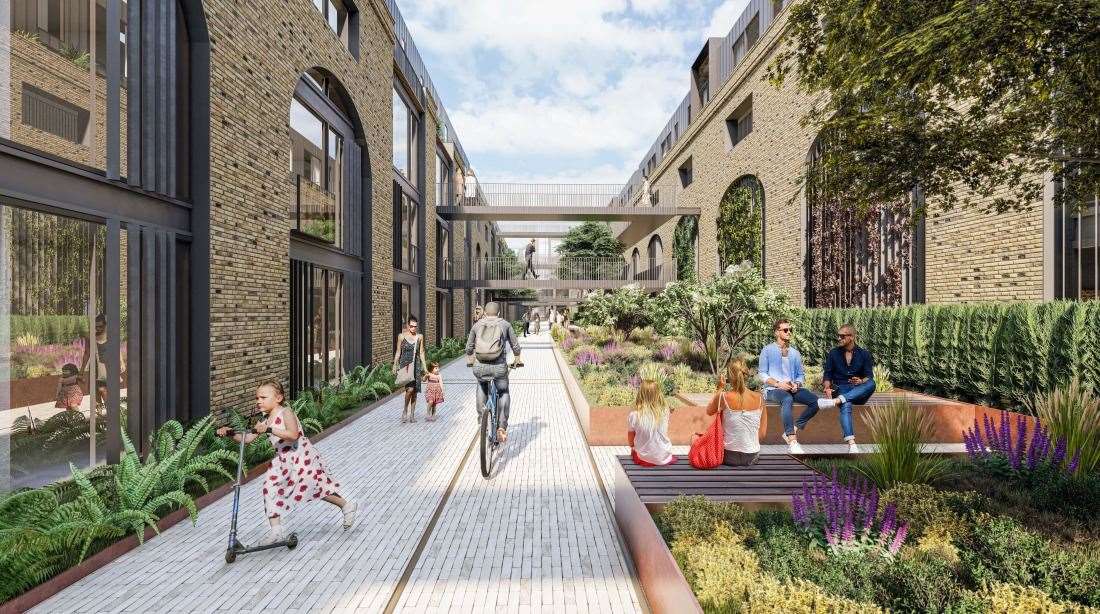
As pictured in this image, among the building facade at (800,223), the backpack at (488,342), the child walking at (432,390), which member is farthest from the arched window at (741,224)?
the backpack at (488,342)

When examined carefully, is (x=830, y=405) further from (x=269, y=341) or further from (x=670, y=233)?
(x=670, y=233)

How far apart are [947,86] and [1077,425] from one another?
2937mm

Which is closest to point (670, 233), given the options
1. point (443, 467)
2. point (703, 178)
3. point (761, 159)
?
point (703, 178)

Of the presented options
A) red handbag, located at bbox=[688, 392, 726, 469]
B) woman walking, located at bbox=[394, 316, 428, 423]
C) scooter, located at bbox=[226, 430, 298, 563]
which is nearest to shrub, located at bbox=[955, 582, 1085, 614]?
red handbag, located at bbox=[688, 392, 726, 469]

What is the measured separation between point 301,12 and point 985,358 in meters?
12.7

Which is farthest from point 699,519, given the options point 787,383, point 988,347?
point 988,347

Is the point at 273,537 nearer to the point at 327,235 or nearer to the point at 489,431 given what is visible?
the point at 489,431

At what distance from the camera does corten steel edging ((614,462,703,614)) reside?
249 centimetres

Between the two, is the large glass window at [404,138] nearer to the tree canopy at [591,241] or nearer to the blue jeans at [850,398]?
the blue jeans at [850,398]

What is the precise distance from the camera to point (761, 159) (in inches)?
723

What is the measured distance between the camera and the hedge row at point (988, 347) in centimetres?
654

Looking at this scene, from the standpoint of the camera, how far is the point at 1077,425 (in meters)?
4.17

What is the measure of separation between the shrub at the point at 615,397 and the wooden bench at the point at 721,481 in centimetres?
256

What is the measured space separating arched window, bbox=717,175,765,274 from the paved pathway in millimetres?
15379
